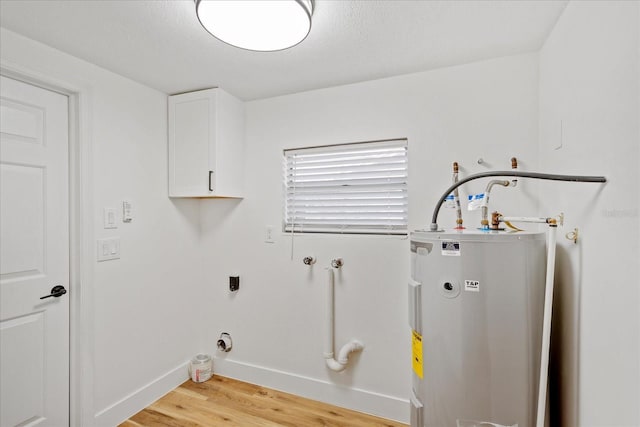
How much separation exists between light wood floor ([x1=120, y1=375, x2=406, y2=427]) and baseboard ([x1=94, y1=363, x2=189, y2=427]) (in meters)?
0.04

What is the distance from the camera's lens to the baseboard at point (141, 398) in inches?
78.8

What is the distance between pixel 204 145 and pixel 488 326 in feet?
6.72

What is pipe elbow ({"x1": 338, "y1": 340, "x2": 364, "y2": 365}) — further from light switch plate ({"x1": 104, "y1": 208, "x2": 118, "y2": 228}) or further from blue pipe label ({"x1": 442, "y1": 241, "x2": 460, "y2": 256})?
light switch plate ({"x1": 104, "y1": 208, "x2": 118, "y2": 228})

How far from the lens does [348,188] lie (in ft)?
7.57

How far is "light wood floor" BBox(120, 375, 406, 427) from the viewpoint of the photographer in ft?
6.77

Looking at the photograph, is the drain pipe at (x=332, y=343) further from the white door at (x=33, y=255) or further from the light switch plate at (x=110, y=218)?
the white door at (x=33, y=255)

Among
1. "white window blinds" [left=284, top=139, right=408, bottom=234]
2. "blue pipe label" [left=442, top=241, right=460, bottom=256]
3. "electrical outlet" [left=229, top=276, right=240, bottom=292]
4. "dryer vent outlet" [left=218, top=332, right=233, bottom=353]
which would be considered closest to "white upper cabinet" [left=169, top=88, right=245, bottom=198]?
"white window blinds" [left=284, top=139, right=408, bottom=234]

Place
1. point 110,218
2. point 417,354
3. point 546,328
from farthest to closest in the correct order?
point 110,218 < point 417,354 < point 546,328

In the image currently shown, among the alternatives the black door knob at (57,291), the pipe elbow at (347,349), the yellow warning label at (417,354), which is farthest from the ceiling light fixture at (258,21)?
the pipe elbow at (347,349)

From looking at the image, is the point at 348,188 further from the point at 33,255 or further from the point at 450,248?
the point at 33,255

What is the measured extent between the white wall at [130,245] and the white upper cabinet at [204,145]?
0.10m

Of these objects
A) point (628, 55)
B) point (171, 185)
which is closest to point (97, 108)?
point (171, 185)

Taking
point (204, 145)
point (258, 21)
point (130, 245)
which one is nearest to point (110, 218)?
point (130, 245)

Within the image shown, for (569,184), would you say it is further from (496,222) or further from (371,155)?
(371,155)
